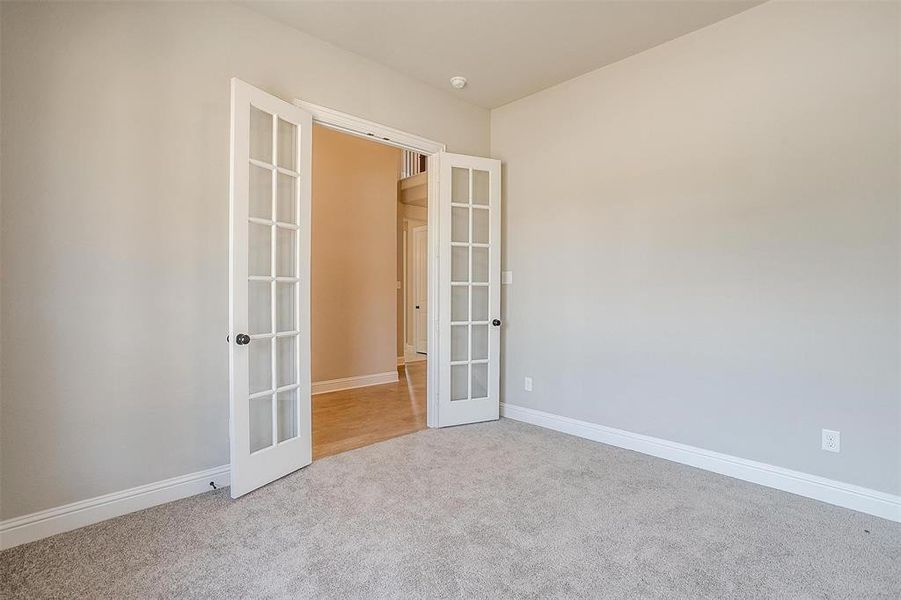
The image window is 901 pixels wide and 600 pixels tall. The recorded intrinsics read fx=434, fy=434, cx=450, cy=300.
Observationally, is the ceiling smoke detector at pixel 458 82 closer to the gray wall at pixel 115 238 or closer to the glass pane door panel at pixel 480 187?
the glass pane door panel at pixel 480 187

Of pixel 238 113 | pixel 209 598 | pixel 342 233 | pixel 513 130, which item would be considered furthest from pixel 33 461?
pixel 513 130

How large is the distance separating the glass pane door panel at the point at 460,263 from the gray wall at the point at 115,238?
182 centimetres

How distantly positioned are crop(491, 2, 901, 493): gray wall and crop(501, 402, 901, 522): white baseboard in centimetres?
5

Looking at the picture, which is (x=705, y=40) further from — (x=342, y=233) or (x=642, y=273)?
(x=342, y=233)

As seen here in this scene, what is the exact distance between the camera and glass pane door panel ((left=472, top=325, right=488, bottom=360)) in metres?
3.95

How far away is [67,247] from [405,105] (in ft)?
8.16

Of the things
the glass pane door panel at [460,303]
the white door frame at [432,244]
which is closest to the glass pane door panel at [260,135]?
the white door frame at [432,244]

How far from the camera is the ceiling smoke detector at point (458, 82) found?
3.57 m

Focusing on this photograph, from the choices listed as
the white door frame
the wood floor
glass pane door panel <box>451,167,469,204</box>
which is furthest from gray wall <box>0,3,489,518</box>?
glass pane door panel <box>451,167,469,204</box>

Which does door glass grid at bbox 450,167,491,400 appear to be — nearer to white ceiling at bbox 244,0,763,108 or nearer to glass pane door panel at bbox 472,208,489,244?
glass pane door panel at bbox 472,208,489,244

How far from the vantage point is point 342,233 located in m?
5.18

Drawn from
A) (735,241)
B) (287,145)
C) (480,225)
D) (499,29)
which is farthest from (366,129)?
(735,241)

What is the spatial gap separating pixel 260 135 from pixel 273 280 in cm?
86

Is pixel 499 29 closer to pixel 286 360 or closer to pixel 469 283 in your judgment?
pixel 469 283
